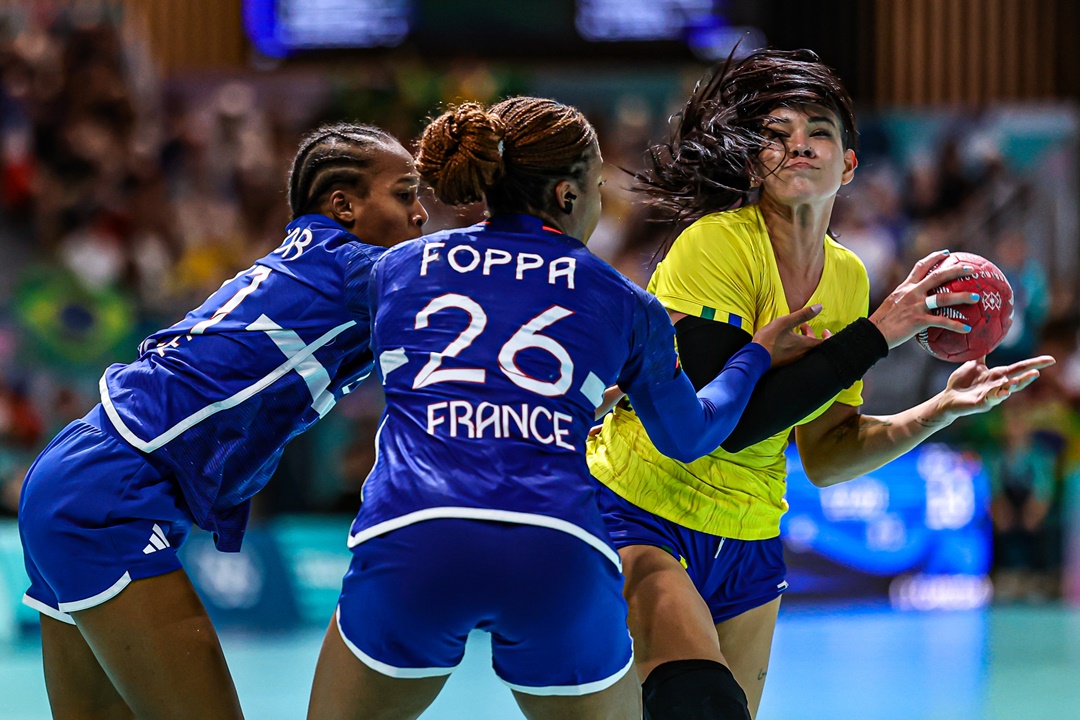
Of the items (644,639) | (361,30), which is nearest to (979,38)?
(361,30)

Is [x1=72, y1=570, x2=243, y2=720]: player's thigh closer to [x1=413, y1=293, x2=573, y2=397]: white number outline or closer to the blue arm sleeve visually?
[x1=413, y1=293, x2=573, y2=397]: white number outline

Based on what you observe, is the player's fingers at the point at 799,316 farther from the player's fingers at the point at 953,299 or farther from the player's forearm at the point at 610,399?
the player's forearm at the point at 610,399

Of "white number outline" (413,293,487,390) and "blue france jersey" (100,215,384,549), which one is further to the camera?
"blue france jersey" (100,215,384,549)

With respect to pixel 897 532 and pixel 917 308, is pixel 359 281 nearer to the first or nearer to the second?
pixel 917 308

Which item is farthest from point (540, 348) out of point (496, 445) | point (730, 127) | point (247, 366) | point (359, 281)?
point (730, 127)

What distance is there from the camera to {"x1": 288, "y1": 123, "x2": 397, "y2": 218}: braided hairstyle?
9.68ft

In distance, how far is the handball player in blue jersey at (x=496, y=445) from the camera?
2.20 m

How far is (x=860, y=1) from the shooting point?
11469 millimetres

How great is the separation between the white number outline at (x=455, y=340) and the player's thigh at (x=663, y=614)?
0.89 metres

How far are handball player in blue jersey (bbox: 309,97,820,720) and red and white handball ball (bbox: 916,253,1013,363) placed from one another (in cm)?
91

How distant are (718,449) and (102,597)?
146cm

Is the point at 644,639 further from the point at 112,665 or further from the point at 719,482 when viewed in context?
the point at 112,665

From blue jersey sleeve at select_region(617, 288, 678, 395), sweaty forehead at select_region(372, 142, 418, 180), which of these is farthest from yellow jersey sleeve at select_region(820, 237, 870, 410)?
sweaty forehead at select_region(372, 142, 418, 180)

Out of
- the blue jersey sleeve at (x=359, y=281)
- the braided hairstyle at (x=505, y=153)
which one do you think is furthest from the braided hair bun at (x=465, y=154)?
the blue jersey sleeve at (x=359, y=281)
